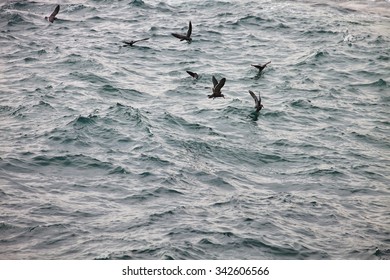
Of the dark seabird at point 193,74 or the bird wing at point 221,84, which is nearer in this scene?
the bird wing at point 221,84

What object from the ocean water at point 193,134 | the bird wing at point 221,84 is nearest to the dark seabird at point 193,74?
the ocean water at point 193,134

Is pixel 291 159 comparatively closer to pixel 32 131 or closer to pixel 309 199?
pixel 309 199

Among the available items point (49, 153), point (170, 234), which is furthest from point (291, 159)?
point (49, 153)

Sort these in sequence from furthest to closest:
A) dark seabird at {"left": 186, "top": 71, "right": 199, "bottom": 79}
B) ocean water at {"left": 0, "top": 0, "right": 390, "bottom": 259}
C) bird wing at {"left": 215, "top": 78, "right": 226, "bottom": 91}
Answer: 1. dark seabird at {"left": 186, "top": 71, "right": 199, "bottom": 79}
2. bird wing at {"left": 215, "top": 78, "right": 226, "bottom": 91}
3. ocean water at {"left": 0, "top": 0, "right": 390, "bottom": 259}

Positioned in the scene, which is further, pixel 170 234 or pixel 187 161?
pixel 187 161

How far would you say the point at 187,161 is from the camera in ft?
59.7

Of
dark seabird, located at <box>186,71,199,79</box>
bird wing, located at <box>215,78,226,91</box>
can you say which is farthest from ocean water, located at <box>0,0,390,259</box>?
bird wing, located at <box>215,78,226,91</box>

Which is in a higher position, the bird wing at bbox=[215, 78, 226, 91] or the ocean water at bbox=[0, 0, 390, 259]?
the bird wing at bbox=[215, 78, 226, 91]

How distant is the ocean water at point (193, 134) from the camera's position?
1477 cm

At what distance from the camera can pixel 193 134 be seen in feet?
65.5

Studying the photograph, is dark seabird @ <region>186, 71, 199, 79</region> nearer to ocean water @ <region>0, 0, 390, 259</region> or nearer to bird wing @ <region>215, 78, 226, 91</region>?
ocean water @ <region>0, 0, 390, 259</region>

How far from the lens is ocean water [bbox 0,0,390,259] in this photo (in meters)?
14.8

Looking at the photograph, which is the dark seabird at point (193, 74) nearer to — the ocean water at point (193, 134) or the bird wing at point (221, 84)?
the ocean water at point (193, 134)
